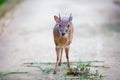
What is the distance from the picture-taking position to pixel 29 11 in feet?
56.9

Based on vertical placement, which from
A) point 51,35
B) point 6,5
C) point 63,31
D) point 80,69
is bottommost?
point 80,69

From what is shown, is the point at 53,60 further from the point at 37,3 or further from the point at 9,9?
the point at 37,3

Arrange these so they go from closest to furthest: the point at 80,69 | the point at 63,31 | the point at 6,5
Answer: the point at 63,31 → the point at 80,69 → the point at 6,5

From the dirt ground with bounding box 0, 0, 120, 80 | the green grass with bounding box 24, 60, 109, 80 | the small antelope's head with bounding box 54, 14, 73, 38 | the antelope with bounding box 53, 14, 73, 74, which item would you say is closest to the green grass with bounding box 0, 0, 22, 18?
the dirt ground with bounding box 0, 0, 120, 80

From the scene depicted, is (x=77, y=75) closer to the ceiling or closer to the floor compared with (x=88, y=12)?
closer to the floor

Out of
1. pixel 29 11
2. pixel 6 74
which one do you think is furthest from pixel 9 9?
pixel 6 74

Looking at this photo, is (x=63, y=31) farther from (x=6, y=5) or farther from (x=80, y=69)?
(x=6, y=5)

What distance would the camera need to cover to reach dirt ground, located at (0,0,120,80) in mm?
9773

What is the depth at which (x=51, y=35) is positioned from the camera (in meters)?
13.1

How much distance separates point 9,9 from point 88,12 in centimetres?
278

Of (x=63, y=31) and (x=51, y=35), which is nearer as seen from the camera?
(x=63, y=31)

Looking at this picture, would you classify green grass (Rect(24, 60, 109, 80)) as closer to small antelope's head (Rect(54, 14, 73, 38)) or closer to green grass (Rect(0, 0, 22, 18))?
small antelope's head (Rect(54, 14, 73, 38))

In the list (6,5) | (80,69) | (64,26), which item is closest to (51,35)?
(80,69)

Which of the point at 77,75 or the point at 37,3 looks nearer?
the point at 77,75
